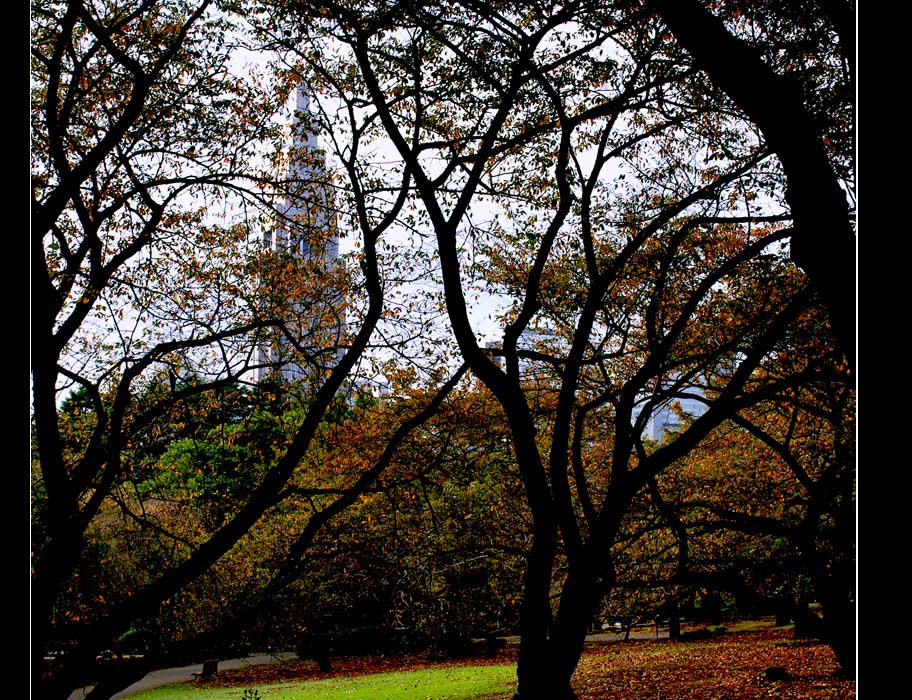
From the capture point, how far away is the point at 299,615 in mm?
6430

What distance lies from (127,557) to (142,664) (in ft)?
7.06

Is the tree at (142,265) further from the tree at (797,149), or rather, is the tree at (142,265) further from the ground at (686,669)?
the ground at (686,669)

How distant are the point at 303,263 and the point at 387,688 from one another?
506cm

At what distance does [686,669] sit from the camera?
7.76 meters

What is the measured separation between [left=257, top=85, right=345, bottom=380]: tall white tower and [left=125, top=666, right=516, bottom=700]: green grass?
370cm

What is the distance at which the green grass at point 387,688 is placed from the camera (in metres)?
7.18

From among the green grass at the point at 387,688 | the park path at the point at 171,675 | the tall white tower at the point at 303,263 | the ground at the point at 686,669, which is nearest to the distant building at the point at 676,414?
the ground at the point at 686,669

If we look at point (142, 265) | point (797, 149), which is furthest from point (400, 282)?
point (797, 149)

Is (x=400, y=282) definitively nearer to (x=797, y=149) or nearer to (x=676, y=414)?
(x=797, y=149)

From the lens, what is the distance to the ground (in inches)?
250

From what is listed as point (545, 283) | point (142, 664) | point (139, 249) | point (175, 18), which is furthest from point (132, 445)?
point (545, 283)

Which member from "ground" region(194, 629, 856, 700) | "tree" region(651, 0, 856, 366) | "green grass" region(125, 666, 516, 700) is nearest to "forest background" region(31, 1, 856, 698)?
"tree" region(651, 0, 856, 366)

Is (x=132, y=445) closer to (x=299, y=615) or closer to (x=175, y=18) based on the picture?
(x=175, y=18)

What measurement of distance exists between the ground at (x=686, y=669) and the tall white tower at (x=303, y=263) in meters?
3.63
